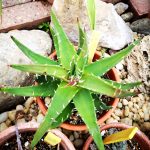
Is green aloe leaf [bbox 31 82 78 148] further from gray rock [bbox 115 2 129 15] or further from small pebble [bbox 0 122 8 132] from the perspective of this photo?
gray rock [bbox 115 2 129 15]

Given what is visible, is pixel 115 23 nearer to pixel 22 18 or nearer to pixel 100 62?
pixel 22 18

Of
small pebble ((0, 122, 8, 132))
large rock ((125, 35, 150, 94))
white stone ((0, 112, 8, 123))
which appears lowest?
small pebble ((0, 122, 8, 132))

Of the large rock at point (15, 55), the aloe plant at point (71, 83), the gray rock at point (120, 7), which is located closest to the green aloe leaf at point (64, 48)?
the aloe plant at point (71, 83)

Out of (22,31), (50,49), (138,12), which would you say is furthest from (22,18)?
(138,12)

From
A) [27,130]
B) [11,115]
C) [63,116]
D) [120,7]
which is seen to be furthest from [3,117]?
[120,7]

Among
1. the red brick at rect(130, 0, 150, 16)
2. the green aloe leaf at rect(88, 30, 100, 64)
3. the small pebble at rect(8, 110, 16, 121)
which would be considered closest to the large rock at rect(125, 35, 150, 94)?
the red brick at rect(130, 0, 150, 16)

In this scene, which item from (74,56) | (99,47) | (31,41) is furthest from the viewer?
(99,47)
